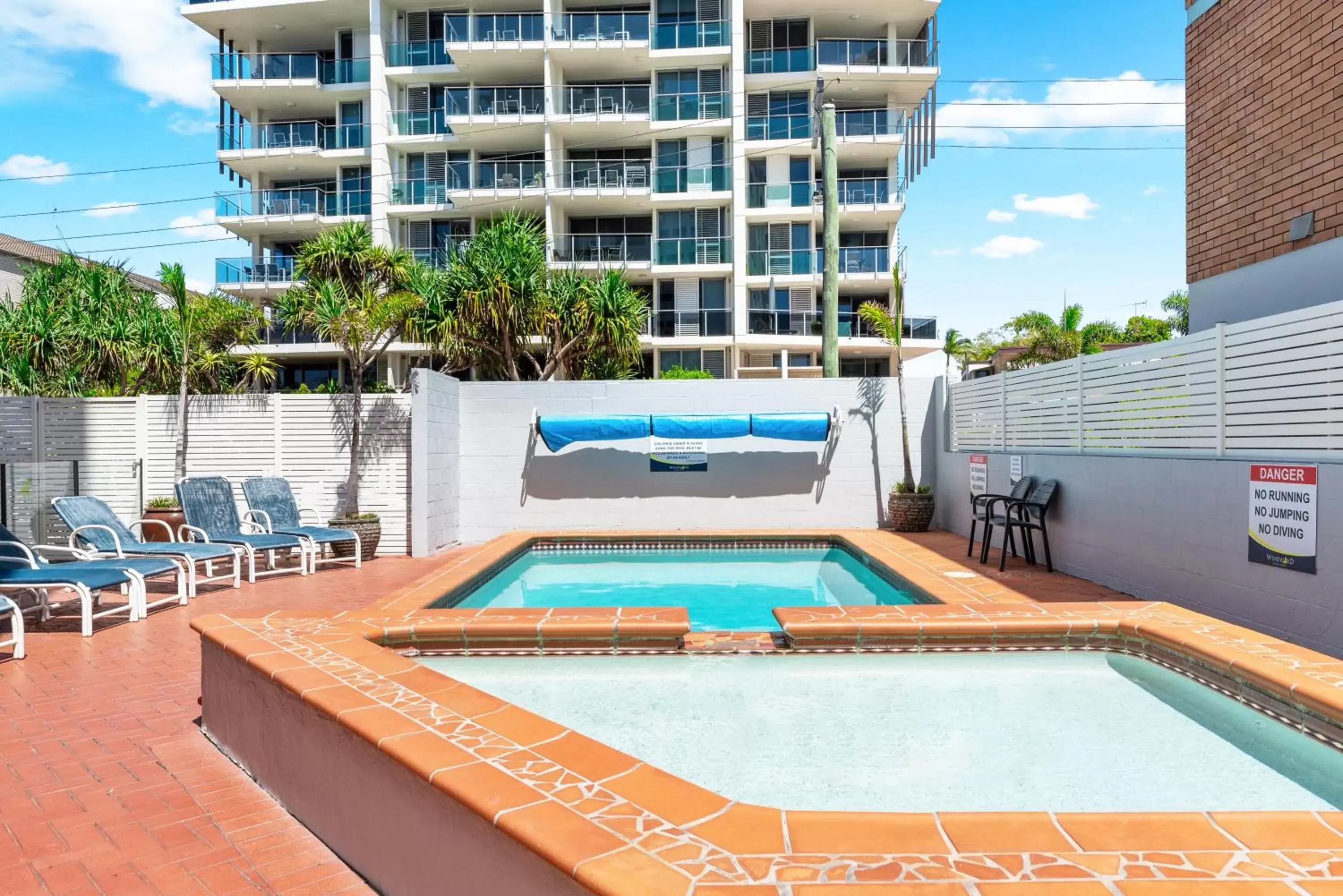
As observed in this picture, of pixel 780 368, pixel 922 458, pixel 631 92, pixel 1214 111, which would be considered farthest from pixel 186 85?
pixel 1214 111

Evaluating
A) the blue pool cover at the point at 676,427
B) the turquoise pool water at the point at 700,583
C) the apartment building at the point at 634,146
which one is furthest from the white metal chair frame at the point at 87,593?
the apartment building at the point at 634,146

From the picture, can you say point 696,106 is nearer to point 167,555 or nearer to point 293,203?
point 293,203

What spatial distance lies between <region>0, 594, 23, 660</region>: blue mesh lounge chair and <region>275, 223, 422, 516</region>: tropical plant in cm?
467

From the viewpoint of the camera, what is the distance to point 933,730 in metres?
4.19

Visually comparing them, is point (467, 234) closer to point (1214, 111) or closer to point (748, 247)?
point (748, 247)

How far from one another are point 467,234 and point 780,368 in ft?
37.8

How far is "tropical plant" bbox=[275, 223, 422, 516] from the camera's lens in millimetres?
10070

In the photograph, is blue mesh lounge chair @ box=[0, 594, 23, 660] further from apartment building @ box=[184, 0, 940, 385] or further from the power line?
the power line

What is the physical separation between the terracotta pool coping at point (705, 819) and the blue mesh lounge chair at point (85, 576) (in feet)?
8.19

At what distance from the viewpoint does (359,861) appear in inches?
106

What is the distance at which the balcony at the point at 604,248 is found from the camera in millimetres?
25141

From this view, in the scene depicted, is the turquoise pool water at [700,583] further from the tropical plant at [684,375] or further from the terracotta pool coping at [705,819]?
the tropical plant at [684,375]

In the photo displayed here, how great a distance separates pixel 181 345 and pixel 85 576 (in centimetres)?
629

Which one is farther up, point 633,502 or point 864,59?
point 864,59
